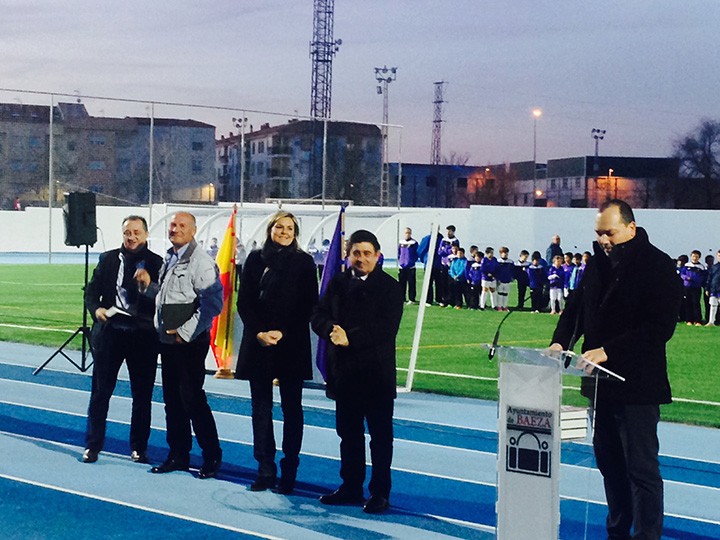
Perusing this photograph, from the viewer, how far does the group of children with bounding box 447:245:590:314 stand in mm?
27594

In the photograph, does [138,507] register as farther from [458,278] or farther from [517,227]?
[517,227]

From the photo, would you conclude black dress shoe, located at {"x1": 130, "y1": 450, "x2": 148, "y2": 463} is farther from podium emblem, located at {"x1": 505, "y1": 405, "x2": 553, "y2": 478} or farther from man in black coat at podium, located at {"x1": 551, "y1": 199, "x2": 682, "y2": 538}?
podium emblem, located at {"x1": 505, "y1": 405, "x2": 553, "y2": 478}

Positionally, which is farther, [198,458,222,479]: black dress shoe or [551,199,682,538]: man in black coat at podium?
[198,458,222,479]: black dress shoe

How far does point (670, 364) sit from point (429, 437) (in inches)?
308

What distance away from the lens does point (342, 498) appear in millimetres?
7926

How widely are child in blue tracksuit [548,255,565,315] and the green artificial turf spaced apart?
16.8 inches

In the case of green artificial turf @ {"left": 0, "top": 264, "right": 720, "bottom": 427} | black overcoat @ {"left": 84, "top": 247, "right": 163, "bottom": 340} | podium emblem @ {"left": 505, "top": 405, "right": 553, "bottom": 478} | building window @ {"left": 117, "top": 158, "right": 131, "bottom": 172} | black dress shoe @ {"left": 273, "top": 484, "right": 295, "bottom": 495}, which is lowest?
green artificial turf @ {"left": 0, "top": 264, "right": 720, "bottom": 427}

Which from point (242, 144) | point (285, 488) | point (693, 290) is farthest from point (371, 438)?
point (242, 144)

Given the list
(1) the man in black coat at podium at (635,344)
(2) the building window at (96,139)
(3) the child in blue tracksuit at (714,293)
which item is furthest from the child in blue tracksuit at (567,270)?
(1) the man in black coat at podium at (635,344)

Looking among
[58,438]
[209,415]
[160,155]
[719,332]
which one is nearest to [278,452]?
[209,415]

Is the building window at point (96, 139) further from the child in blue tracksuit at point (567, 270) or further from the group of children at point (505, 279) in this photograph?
the child in blue tracksuit at point (567, 270)

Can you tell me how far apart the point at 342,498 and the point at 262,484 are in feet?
2.24

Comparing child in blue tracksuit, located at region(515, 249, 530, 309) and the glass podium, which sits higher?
the glass podium

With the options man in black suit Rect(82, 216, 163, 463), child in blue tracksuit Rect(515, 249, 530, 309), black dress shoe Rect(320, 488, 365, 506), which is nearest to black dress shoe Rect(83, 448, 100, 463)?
man in black suit Rect(82, 216, 163, 463)
